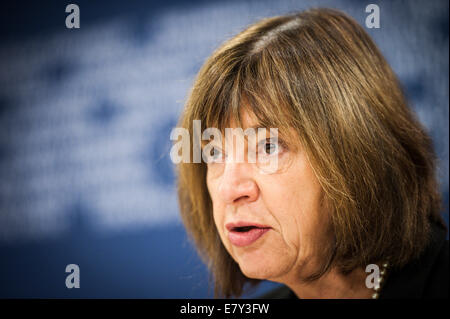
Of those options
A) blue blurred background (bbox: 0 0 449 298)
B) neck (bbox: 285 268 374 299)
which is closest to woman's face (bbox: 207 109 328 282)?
neck (bbox: 285 268 374 299)

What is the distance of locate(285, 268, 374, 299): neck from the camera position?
3.11 feet

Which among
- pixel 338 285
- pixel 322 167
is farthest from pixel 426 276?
pixel 322 167

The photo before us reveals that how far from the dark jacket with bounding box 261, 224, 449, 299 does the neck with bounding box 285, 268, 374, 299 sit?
6 cm

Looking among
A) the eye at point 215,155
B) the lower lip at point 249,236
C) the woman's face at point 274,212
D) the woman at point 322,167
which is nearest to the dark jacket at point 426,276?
the woman at point 322,167

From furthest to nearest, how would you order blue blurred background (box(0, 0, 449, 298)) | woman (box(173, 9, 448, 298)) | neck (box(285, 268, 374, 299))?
blue blurred background (box(0, 0, 449, 298)) < neck (box(285, 268, 374, 299)) < woman (box(173, 9, 448, 298))

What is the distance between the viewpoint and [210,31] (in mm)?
1340

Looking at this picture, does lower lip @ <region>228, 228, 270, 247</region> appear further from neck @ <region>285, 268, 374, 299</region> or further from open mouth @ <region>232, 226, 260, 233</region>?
neck @ <region>285, 268, 374, 299</region>

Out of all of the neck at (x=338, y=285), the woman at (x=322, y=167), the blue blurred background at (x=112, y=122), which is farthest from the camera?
the blue blurred background at (x=112, y=122)

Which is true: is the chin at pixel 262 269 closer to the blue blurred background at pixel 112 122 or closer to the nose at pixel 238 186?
the nose at pixel 238 186

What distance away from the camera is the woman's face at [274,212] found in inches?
33.1

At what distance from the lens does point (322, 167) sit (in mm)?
831

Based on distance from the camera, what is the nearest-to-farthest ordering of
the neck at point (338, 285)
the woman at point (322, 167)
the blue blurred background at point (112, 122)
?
the woman at point (322, 167) < the neck at point (338, 285) < the blue blurred background at point (112, 122)

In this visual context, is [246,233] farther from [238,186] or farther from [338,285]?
[338,285]

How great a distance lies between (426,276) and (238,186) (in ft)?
1.58
